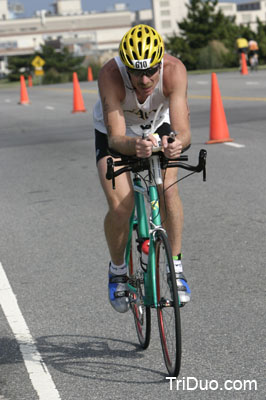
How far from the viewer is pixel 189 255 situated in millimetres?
7758

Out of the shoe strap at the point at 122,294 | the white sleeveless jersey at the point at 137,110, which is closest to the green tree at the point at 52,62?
the white sleeveless jersey at the point at 137,110

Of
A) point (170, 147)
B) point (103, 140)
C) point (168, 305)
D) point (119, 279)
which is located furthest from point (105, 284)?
point (170, 147)

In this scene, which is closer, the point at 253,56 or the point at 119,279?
the point at 119,279

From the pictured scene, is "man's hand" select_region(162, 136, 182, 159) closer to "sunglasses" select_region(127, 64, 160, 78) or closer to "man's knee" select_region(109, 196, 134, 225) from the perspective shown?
"sunglasses" select_region(127, 64, 160, 78)

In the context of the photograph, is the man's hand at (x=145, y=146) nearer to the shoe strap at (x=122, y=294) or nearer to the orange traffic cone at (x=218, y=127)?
the shoe strap at (x=122, y=294)

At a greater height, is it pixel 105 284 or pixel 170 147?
pixel 170 147

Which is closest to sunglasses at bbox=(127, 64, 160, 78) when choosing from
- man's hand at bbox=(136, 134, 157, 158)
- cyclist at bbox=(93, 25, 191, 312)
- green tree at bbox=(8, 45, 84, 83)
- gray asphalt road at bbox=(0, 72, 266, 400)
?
cyclist at bbox=(93, 25, 191, 312)

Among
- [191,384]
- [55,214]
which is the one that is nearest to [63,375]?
[191,384]

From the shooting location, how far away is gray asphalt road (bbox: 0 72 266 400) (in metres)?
4.81

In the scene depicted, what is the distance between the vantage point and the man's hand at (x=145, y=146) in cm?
461

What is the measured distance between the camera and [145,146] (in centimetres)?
461

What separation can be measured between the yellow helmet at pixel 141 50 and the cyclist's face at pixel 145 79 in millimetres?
82

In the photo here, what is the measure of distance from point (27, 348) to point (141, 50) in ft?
6.52

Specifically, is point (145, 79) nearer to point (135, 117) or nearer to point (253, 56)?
point (135, 117)
